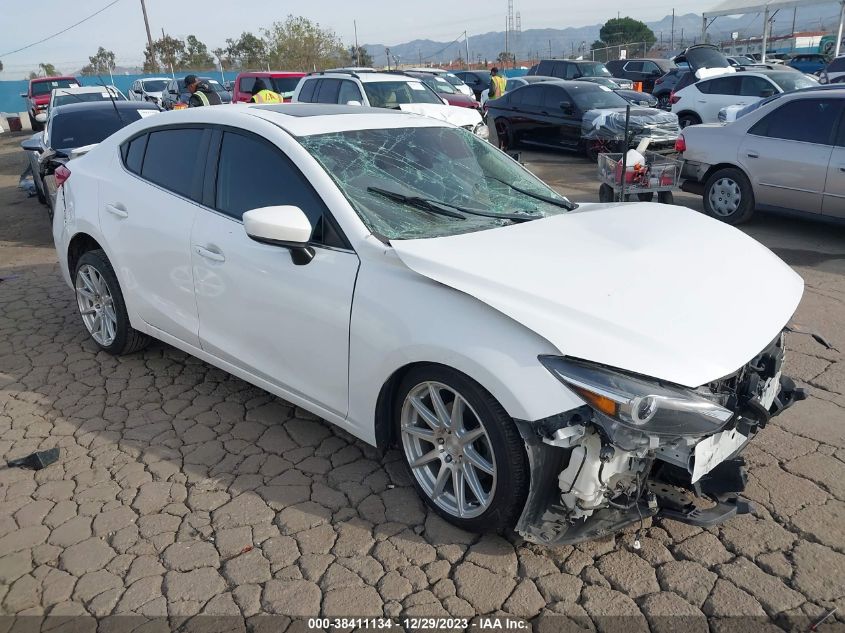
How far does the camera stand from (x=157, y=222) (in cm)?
413

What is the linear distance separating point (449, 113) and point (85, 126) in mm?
5736

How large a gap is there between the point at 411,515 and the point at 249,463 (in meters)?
0.98

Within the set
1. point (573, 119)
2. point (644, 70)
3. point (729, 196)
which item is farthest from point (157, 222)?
point (644, 70)

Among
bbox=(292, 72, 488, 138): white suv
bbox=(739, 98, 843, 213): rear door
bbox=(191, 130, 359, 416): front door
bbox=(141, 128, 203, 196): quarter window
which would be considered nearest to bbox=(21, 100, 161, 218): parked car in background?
bbox=(292, 72, 488, 138): white suv

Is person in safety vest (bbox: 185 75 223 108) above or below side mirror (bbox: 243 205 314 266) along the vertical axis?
above

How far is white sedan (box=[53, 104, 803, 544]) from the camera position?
101 inches

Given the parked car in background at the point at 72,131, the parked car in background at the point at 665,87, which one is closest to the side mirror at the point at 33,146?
the parked car in background at the point at 72,131

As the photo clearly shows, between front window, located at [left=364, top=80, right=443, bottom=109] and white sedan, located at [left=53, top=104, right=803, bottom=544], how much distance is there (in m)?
8.91

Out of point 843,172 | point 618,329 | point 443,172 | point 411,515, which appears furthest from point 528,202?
point 843,172

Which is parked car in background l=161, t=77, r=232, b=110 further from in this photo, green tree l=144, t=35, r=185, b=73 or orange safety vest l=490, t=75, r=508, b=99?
green tree l=144, t=35, r=185, b=73

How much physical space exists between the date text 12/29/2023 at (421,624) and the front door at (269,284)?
991 mm

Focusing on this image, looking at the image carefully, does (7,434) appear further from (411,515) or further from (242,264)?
(411,515)

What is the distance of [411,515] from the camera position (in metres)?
3.21

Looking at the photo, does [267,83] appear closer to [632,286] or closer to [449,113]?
[449,113]
